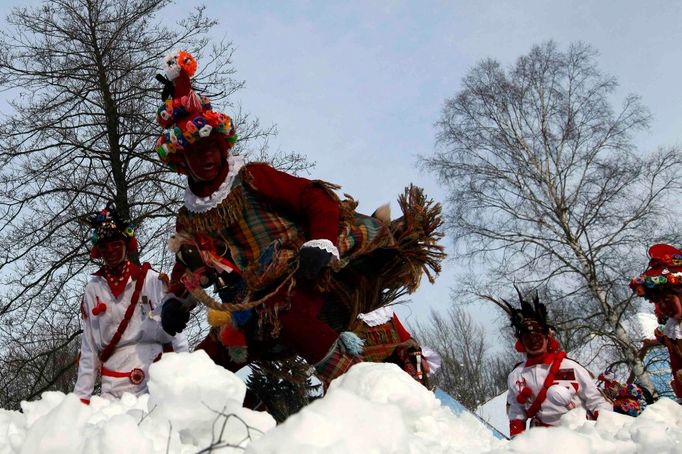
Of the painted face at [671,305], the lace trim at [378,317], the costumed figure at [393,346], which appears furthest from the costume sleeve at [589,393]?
the lace trim at [378,317]

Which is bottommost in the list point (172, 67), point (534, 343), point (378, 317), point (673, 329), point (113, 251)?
point (673, 329)

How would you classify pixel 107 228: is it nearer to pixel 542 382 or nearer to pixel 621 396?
pixel 542 382

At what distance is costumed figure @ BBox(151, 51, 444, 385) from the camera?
11.0 feet

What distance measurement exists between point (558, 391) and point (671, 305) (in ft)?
3.29

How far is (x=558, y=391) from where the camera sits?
5.50m

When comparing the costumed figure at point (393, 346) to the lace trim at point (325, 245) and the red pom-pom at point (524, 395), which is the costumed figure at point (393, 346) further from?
the lace trim at point (325, 245)

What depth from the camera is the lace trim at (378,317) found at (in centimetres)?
614

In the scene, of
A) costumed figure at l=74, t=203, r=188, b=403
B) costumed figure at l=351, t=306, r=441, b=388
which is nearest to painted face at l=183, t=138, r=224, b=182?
costumed figure at l=74, t=203, r=188, b=403

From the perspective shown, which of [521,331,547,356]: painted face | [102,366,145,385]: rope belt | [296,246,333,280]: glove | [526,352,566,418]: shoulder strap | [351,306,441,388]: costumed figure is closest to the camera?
[296,246,333,280]: glove

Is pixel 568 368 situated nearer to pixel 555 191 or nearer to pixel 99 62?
pixel 99 62

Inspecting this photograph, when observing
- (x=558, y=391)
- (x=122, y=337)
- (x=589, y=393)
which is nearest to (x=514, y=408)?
(x=558, y=391)

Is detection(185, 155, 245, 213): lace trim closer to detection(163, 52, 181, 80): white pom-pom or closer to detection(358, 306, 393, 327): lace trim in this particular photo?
detection(163, 52, 181, 80): white pom-pom

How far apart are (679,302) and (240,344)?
11.3ft

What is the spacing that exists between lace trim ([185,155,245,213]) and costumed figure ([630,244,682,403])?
133 inches
